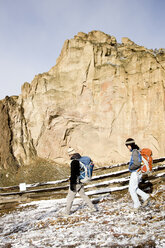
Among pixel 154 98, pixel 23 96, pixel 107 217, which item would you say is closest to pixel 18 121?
pixel 23 96

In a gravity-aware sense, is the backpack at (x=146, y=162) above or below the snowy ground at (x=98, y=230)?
above

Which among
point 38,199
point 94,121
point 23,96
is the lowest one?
point 38,199

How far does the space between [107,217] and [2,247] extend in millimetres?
2270

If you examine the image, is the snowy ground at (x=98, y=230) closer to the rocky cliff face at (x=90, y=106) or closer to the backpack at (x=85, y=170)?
the backpack at (x=85, y=170)

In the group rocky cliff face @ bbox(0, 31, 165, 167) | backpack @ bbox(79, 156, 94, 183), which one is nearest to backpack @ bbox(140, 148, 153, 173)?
backpack @ bbox(79, 156, 94, 183)

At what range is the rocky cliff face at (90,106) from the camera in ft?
47.9

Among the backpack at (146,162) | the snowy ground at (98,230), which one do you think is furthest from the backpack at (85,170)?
the backpack at (146,162)

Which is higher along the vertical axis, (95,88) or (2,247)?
(95,88)

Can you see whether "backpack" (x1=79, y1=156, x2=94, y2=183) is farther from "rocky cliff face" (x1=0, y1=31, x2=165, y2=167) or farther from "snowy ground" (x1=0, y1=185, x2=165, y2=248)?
"rocky cliff face" (x1=0, y1=31, x2=165, y2=167)

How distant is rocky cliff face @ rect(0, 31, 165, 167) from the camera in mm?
14602

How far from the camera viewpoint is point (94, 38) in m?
18.8

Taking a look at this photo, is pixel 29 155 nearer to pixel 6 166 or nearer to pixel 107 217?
pixel 6 166

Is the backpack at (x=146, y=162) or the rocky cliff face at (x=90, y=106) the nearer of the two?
the backpack at (x=146, y=162)

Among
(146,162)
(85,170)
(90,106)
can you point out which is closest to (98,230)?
(85,170)
